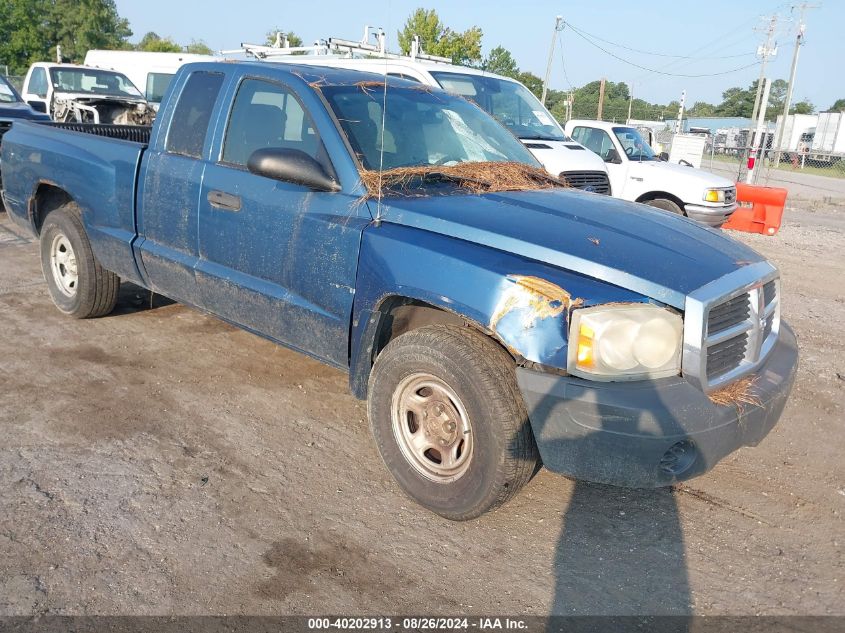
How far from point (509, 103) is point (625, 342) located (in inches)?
299

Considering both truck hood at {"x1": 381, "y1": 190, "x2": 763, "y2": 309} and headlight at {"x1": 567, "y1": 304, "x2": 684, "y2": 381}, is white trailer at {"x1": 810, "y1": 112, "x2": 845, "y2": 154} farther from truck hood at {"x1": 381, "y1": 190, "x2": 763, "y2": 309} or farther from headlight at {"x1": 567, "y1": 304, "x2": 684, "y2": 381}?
headlight at {"x1": 567, "y1": 304, "x2": 684, "y2": 381}

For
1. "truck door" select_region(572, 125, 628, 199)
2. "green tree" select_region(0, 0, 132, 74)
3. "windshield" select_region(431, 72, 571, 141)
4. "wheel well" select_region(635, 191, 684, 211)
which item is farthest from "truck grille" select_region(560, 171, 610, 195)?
"green tree" select_region(0, 0, 132, 74)

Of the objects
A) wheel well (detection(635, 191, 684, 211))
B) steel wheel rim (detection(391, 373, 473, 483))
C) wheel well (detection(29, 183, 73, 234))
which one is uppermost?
wheel well (detection(635, 191, 684, 211))

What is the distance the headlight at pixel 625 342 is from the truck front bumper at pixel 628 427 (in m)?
0.05

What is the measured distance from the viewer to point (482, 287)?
294cm

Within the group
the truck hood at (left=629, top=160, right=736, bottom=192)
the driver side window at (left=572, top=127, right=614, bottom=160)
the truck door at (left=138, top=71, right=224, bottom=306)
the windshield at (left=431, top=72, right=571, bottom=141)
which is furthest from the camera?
the driver side window at (left=572, top=127, right=614, bottom=160)

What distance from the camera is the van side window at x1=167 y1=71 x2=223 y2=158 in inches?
173

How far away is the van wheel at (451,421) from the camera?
2926 millimetres

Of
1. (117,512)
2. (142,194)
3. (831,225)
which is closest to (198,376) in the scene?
(142,194)

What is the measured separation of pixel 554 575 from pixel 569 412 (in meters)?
0.70

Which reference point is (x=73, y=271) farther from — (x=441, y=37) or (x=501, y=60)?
(x=501, y=60)

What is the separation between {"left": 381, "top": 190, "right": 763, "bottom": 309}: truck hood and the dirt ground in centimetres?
116

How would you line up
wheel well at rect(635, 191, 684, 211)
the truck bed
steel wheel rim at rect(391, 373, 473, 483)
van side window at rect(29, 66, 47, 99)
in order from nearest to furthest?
1. steel wheel rim at rect(391, 373, 473, 483)
2. the truck bed
3. wheel well at rect(635, 191, 684, 211)
4. van side window at rect(29, 66, 47, 99)

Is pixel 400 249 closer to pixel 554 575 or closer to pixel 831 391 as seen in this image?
pixel 554 575
